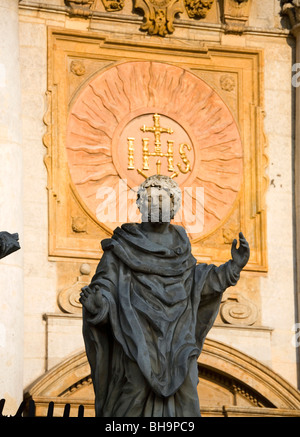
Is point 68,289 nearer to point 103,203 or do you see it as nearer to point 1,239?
point 103,203

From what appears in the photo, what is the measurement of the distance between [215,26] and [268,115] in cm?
108

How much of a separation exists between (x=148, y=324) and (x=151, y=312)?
0.08m

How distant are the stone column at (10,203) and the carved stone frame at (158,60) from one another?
0.45 metres

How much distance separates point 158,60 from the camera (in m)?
19.1

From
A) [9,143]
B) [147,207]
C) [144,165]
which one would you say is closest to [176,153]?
[144,165]

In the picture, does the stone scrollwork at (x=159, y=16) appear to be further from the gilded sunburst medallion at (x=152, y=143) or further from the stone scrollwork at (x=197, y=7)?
the gilded sunburst medallion at (x=152, y=143)

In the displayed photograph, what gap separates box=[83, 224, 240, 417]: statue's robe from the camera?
11016 mm

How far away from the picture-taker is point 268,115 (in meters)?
19.3

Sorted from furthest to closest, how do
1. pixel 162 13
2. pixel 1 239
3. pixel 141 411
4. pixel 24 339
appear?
pixel 162 13
pixel 24 339
pixel 141 411
pixel 1 239

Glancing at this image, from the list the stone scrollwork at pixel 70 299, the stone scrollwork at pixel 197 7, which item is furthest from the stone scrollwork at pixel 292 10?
the stone scrollwork at pixel 70 299

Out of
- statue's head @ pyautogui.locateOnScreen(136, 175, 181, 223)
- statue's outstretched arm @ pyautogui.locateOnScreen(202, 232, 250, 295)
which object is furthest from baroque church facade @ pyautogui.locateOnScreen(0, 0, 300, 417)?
statue's outstretched arm @ pyautogui.locateOnScreen(202, 232, 250, 295)

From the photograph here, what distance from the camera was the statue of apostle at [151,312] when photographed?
1102cm

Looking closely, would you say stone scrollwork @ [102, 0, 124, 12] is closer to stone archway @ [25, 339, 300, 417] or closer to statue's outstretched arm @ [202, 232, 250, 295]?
stone archway @ [25, 339, 300, 417]
